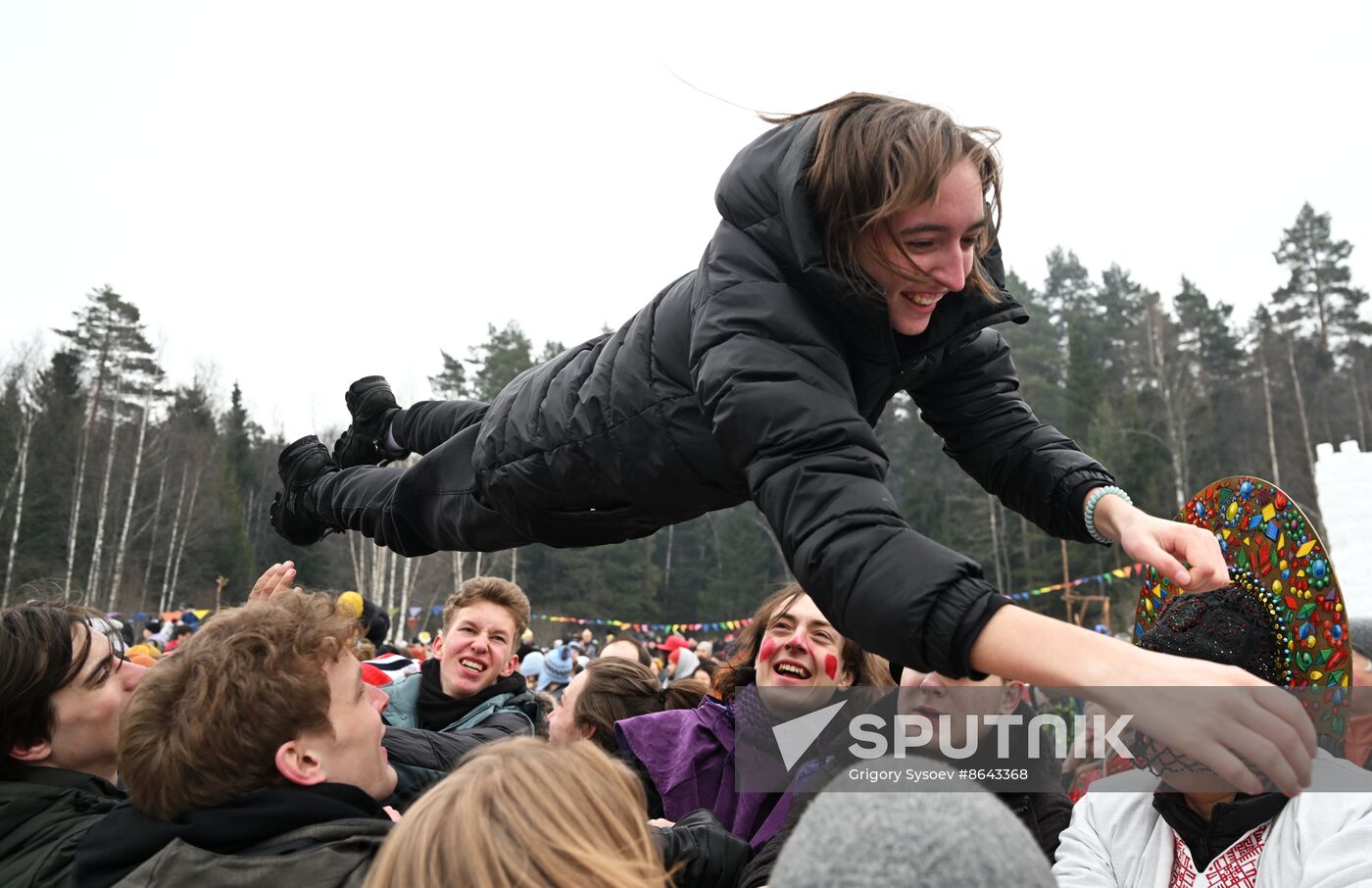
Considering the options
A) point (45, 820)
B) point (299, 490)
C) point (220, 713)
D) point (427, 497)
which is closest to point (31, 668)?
point (45, 820)

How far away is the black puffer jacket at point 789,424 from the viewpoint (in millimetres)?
1757

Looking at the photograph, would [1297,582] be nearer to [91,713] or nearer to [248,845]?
[248,845]

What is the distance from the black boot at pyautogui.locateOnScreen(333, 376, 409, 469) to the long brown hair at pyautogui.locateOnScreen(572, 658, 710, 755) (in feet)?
3.68

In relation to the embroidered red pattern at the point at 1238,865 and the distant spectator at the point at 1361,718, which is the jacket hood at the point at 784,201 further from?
the distant spectator at the point at 1361,718

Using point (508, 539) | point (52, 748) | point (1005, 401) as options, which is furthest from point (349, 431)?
point (1005, 401)

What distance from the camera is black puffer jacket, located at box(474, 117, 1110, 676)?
1.76 metres

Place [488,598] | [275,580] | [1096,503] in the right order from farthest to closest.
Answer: [488,598], [275,580], [1096,503]

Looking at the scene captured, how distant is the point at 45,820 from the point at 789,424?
1.98 metres

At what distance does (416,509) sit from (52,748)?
1.24m

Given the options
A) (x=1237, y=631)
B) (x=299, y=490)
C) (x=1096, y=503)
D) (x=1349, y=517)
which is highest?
(x=1349, y=517)

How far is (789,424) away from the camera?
2020mm

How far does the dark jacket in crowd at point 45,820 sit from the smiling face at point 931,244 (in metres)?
2.13

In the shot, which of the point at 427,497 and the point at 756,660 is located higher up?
the point at 427,497

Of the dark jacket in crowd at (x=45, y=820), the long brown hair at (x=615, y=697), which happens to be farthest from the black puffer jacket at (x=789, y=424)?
the dark jacket in crowd at (x=45, y=820)
